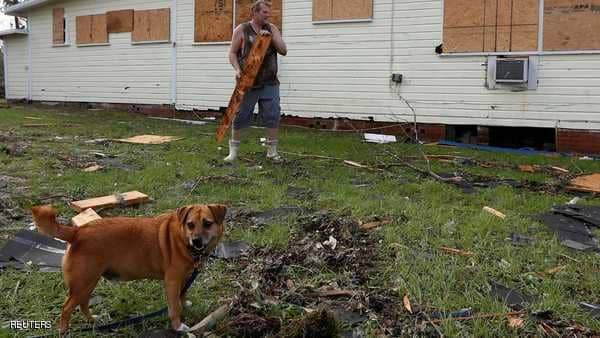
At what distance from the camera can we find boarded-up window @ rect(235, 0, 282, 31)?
1245 centimetres

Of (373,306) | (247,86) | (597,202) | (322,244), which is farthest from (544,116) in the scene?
(373,306)

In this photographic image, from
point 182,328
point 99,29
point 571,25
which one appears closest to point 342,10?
point 571,25

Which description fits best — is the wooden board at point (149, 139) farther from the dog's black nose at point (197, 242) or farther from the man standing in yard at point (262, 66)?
the dog's black nose at point (197, 242)

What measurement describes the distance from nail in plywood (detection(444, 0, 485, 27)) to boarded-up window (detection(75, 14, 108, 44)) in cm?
1013

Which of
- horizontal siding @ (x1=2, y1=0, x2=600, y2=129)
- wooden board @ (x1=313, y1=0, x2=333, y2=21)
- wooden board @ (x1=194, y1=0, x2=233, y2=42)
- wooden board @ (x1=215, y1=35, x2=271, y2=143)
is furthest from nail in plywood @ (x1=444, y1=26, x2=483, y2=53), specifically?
wooden board @ (x1=194, y1=0, x2=233, y2=42)

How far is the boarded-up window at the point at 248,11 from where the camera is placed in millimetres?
12453

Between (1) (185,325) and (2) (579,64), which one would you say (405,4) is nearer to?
(2) (579,64)

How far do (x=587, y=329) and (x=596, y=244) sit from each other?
1.54 m

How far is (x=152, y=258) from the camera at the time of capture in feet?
8.05

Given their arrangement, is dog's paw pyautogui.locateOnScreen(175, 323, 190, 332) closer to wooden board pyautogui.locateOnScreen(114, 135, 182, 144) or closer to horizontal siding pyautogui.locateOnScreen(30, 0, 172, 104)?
wooden board pyautogui.locateOnScreen(114, 135, 182, 144)

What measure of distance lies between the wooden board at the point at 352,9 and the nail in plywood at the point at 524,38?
2927 millimetres

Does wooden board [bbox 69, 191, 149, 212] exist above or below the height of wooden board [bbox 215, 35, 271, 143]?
below

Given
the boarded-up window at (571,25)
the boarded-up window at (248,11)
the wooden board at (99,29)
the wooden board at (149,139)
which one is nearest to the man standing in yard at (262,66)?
the wooden board at (149,139)

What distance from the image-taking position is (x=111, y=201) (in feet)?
15.0
